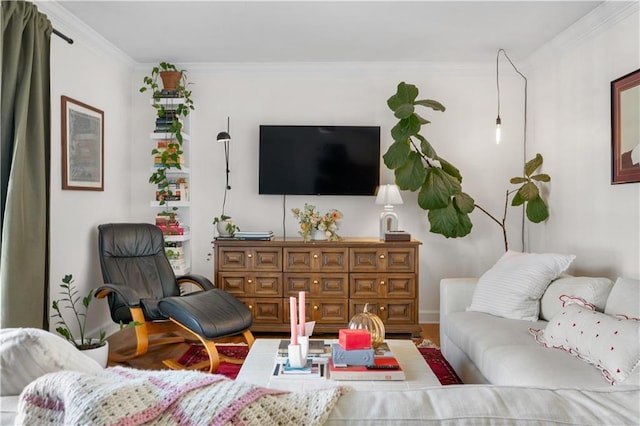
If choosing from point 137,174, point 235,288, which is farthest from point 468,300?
point 137,174

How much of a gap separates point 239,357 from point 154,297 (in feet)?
2.73

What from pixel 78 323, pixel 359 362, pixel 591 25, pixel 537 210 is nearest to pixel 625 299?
pixel 359 362

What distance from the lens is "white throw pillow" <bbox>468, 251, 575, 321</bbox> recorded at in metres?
3.08

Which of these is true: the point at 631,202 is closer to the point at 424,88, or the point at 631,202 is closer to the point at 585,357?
the point at 585,357

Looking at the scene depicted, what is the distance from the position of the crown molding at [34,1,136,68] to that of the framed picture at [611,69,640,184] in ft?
12.2

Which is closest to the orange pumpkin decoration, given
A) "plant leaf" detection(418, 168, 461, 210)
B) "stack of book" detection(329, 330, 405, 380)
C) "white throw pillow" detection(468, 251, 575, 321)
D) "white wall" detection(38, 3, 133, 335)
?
"stack of book" detection(329, 330, 405, 380)

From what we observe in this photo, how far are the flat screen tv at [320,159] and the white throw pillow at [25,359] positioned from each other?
13.0 ft

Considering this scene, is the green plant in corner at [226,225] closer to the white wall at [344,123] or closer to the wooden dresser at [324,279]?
the wooden dresser at [324,279]

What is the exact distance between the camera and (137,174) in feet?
16.2

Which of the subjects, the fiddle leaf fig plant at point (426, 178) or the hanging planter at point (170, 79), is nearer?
the fiddle leaf fig plant at point (426, 178)

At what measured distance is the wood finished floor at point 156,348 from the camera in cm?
363

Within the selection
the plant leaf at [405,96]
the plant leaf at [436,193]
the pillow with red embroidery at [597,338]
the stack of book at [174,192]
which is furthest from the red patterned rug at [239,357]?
the plant leaf at [405,96]

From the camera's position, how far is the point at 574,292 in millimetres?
2832

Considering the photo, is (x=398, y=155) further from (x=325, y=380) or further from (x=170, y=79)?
(x=325, y=380)
